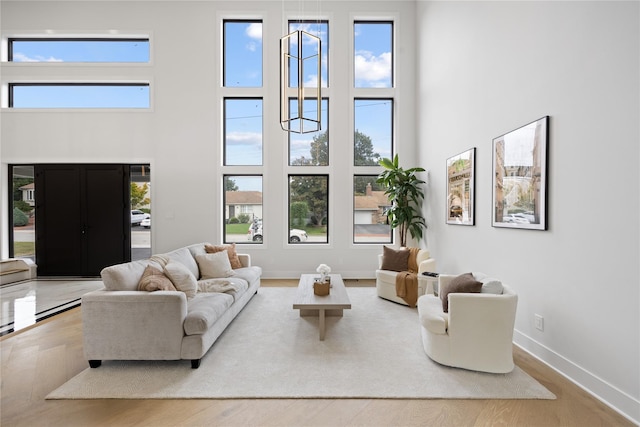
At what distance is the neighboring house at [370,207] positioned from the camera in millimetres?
6617

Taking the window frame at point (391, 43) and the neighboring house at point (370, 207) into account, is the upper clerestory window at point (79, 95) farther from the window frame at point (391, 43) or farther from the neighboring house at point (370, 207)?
the neighboring house at point (370, 207)

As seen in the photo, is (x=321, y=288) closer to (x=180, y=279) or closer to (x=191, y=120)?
(x=180, y=279)

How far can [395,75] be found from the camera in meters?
6.52

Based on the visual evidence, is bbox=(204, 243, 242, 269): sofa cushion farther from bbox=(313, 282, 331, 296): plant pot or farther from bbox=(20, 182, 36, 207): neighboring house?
bbox=(20, 182, 36, 207): neighboring house

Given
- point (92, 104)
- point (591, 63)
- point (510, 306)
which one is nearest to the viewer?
point (591, 63)

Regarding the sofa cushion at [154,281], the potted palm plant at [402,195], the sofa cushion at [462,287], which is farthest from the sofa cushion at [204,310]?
the potted palm plant at [402,195]

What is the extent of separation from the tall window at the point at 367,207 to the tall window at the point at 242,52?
3051 mm

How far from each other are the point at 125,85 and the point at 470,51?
6.41m

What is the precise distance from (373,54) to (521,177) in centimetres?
464

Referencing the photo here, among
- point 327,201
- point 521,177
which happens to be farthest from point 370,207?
point 521,177

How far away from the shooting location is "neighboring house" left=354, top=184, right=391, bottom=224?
6617 mm

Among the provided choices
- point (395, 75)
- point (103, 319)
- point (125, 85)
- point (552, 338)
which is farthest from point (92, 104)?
point (552, 338)

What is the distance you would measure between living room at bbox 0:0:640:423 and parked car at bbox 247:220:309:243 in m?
0.19

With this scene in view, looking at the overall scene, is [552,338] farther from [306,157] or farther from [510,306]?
[306,157]
